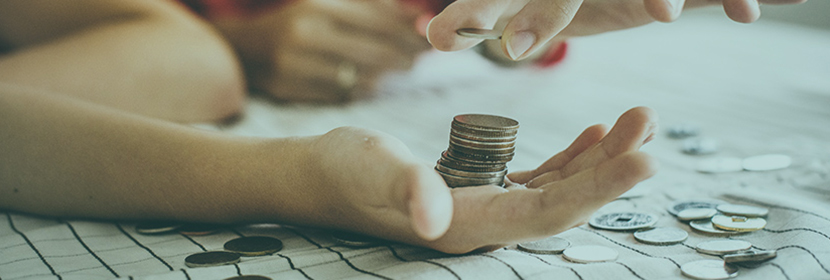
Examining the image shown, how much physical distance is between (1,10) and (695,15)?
4.30 meters

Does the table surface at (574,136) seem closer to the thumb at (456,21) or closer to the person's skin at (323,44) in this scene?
the person's skin at (323,44)

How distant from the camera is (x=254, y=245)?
0.78 metres

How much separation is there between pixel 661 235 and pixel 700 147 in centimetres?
61

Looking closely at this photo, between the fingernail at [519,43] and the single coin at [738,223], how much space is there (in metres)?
0.36

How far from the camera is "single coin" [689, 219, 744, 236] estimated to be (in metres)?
0.84

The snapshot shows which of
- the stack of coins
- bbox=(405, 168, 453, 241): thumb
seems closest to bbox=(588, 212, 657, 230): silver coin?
the stack of coins

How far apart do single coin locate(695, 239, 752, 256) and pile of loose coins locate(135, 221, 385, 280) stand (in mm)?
374

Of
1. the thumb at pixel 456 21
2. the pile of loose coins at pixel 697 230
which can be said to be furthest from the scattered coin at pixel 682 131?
the thumb at pixel 456 21

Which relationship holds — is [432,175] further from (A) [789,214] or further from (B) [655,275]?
(A) [789,214]

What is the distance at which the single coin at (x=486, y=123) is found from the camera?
0.72m

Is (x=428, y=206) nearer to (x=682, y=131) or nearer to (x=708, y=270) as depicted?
(x=708, y=270)

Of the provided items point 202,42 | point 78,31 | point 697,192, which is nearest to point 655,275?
point 697,192

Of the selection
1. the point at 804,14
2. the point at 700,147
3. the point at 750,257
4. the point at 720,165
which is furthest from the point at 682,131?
the point at 804,14

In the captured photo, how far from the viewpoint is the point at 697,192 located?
3.48 feet
